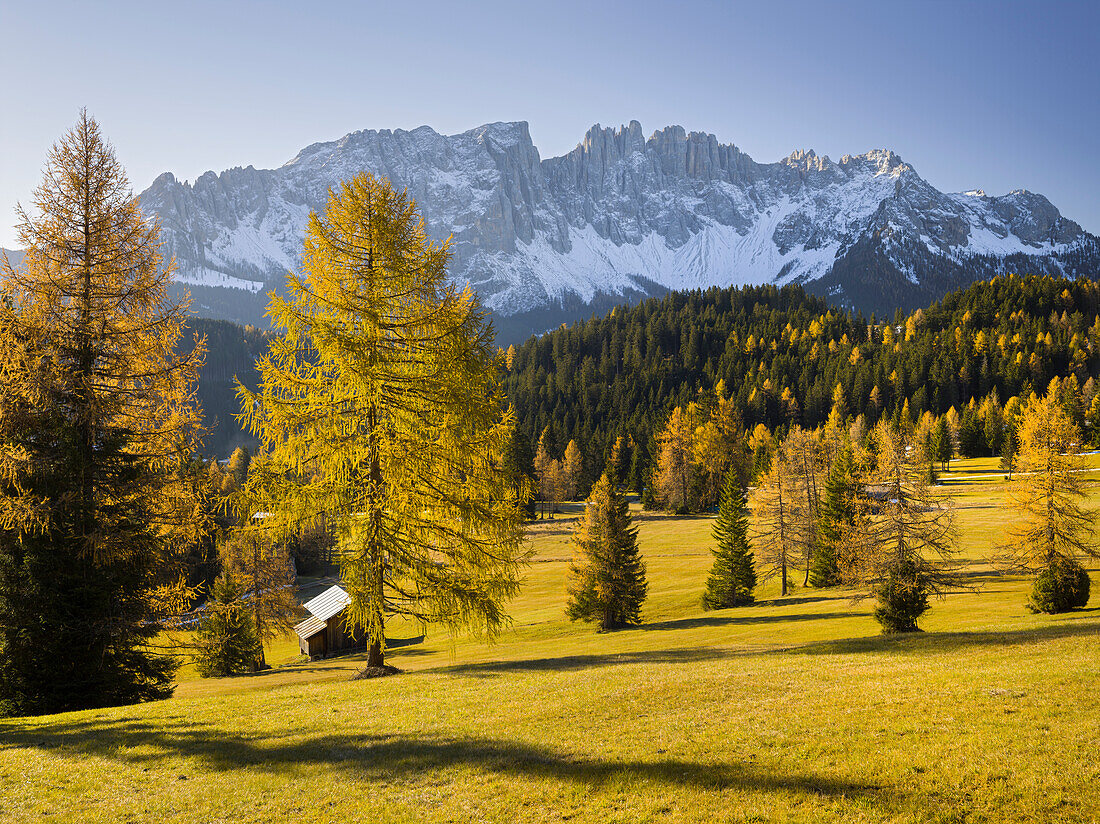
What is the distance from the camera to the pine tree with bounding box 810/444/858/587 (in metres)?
44.0

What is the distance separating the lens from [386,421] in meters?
16.9

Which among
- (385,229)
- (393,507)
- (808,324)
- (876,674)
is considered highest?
(808,324)

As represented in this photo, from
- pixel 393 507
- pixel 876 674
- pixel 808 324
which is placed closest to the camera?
pixel 876 674

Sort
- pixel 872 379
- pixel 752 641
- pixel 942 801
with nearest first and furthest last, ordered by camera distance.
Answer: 1. pixel 942 801
2. pixel 752 641
3. pixel 872 379

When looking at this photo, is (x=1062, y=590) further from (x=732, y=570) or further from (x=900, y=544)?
(x=732, y=570)

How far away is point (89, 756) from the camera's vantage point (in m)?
10.6

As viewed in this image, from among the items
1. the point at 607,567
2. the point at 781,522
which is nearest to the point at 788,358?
the point at 781,522

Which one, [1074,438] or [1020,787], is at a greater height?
[1074,438]

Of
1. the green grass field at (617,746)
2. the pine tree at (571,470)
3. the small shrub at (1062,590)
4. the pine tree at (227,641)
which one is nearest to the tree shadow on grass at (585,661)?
the green grass field at (617,746)

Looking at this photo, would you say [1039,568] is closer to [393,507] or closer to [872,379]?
[393,507]

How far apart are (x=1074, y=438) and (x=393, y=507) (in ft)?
125

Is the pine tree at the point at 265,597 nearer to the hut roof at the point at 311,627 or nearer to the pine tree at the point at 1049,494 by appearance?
the hut roof at the point at 311,627

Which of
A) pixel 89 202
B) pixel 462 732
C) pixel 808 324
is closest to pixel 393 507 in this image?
pixel 462 732

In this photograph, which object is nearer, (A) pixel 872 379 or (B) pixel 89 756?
(B) pixel 89 756
